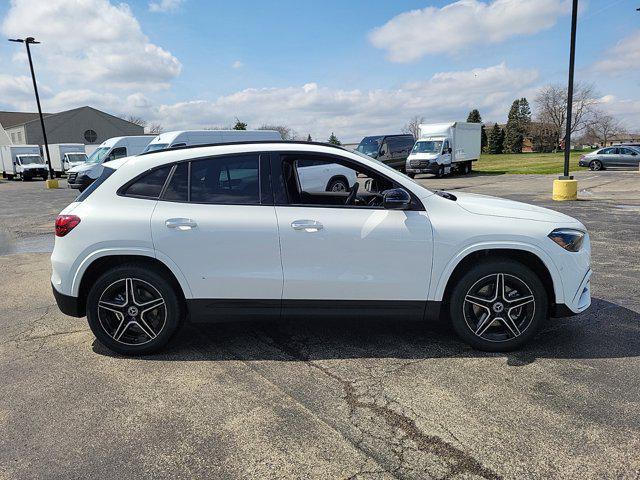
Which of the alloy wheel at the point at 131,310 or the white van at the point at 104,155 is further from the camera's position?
the white van at the point at 104,155

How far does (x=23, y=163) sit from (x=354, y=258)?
142ft

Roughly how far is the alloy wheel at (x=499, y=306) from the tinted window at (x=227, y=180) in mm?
1939

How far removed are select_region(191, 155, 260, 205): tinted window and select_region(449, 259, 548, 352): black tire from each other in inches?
73.0

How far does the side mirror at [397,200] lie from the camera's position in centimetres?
365

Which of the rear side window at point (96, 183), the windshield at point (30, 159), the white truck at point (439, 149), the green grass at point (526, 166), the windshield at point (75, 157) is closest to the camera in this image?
the rear side window at point (96, 183)

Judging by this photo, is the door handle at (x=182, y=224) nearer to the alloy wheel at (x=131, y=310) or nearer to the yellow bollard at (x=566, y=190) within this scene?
the alloy wheel at (x=131, y=310)

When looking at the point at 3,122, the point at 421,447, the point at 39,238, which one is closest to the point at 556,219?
the point at 421,447

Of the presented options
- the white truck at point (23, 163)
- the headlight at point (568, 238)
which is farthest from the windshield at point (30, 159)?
the headlight at point (568, 238)

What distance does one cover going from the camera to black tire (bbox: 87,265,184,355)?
3785 mm

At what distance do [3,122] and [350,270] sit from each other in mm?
101820

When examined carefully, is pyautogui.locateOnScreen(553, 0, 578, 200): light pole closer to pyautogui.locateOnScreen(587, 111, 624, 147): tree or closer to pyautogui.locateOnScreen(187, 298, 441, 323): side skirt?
pyautogui.locateOnScreen(187, 298, 441, 323): side skirt

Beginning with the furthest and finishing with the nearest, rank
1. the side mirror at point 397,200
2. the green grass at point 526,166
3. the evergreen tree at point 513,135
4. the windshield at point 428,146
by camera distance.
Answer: the evergreen tree at point 513,135
the green grass at point 526,166
the windshield at point 428,146
the side mirror at point 397,200

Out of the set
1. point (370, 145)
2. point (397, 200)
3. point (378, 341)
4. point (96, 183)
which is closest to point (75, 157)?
point (370, 145)

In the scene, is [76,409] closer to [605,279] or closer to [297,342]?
[297,342]
